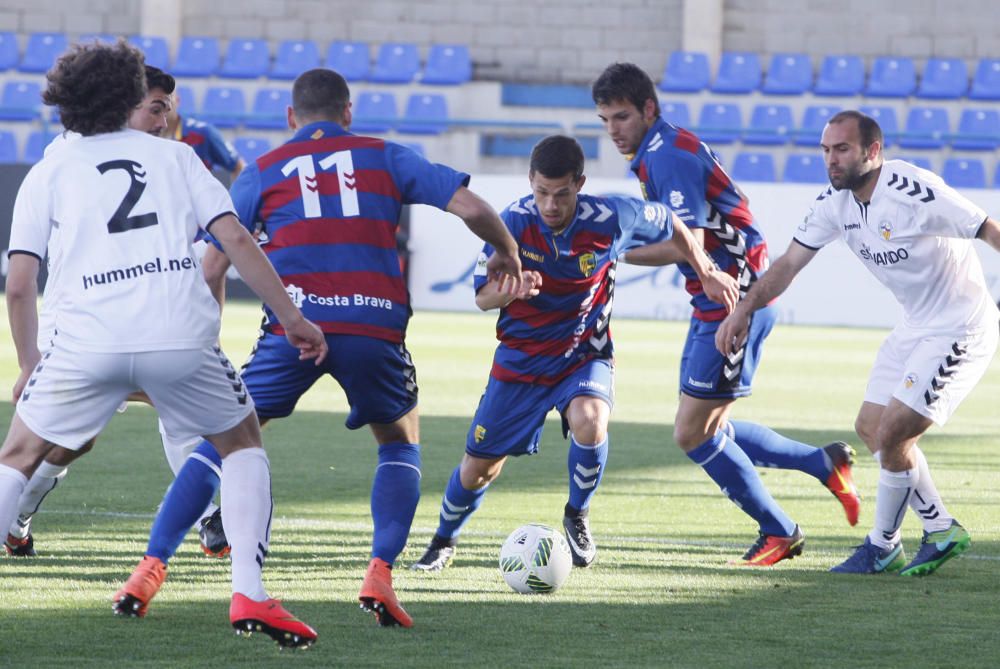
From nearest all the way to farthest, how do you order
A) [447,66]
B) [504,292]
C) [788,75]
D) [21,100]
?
1. [504,292]
2. [788,75]
3. [21,100]
4. [447,66]

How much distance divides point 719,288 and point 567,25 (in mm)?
19989

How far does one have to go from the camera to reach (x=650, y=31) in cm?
2512

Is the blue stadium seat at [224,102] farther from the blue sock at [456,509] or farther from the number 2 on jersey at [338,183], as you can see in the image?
the number 2 on jersey at [338,183]

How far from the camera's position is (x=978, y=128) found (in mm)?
22453

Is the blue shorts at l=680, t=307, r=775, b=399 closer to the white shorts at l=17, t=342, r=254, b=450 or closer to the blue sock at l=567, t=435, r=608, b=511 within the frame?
the blue sock at l=567, t=435, r=608, b=511

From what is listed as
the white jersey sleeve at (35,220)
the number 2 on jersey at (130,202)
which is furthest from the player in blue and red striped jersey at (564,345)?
the white jersey sleeve at (35,220)

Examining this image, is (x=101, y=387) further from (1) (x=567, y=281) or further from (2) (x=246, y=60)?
(2) (x=246, y=60)

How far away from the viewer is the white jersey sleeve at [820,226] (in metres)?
5.97

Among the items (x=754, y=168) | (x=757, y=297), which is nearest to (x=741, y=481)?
(x=757, y=297)

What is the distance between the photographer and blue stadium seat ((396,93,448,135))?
74.7 ft

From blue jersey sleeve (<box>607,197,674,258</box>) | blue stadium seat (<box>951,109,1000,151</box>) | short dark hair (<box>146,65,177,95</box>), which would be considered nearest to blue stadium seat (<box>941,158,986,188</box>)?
blue stadium seat (<box>951,109,1000,151</box>)

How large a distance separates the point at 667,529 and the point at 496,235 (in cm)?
238

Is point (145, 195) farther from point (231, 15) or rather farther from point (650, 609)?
point (231, 15)

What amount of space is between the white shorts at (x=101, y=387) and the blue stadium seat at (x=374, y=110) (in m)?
18.7
